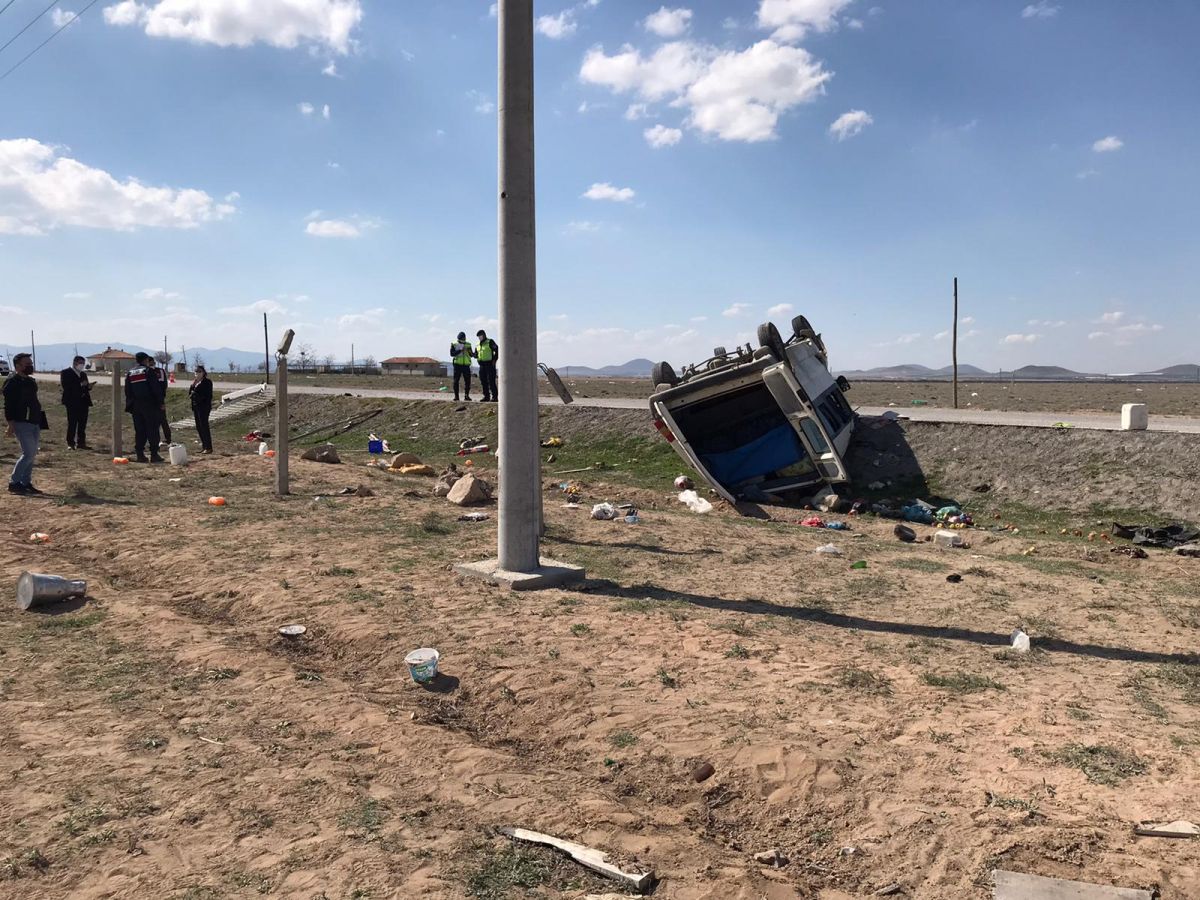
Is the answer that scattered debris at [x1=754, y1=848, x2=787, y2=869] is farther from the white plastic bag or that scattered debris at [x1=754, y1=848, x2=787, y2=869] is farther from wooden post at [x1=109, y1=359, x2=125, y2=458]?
wooden post at [x1=109, y1=359, x2=125, y2=458]

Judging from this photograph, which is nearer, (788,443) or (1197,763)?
(1197,763)

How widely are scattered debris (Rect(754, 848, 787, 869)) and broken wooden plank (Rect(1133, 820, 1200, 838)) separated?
1283 millimetres

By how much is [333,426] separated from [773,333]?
42.0 feet

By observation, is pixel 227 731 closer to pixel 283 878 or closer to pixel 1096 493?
pixel 283 878

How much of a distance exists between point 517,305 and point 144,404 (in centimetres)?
954

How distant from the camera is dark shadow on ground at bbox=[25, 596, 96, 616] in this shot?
592 cm

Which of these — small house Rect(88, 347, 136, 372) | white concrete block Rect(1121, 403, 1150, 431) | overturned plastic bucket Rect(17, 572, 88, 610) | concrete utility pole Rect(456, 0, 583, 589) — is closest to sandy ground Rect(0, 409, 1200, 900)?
overturned plastic bucket Rect(17, 572, 88, 610)

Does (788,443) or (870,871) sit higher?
(788,443)

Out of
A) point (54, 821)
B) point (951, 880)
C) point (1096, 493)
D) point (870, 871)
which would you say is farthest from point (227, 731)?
point (1096, 493)

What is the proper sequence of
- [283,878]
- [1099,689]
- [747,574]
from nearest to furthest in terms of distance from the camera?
[283,878]
[1099,689]
[747,574]

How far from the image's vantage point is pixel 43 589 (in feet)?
19.6

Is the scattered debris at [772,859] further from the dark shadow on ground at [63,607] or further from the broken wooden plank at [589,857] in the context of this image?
the dark shadow on ground at [63,607]

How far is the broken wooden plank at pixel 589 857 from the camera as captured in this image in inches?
114

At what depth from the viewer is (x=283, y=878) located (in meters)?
2.87
